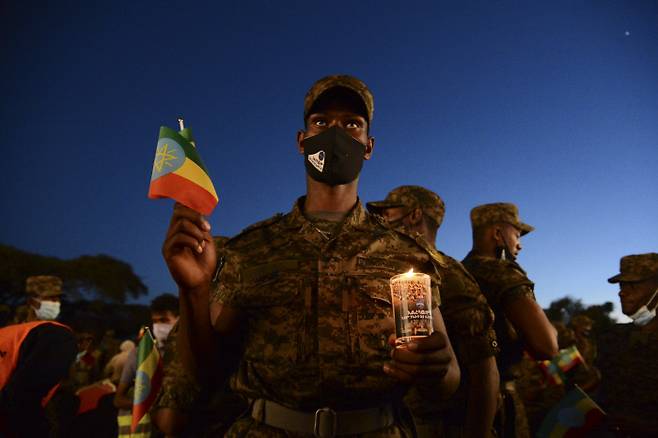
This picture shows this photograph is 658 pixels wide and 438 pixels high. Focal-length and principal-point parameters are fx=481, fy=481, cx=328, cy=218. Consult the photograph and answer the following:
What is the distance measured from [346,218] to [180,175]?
0.93 m

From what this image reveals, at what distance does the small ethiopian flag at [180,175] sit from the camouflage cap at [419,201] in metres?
2.61

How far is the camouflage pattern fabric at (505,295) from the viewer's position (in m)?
3.79

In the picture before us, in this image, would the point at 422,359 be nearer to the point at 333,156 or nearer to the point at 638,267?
the point at 333,156

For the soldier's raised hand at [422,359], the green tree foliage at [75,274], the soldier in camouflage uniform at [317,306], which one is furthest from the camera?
the green tree foliage at [75,274]

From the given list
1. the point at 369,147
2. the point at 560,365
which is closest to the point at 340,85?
the point at 369,147

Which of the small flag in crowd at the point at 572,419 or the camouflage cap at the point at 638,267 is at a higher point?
the camouflage cap at the point at 638,267

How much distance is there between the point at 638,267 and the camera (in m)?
5.63

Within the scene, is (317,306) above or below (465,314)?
below

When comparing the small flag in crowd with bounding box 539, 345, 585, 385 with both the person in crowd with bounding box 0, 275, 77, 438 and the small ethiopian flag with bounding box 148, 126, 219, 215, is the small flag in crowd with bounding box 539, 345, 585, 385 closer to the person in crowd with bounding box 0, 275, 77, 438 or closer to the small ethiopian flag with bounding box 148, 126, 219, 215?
the person in crowd with bounding box 0, 275, 77, 438

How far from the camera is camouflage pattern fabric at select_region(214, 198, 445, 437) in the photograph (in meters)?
2.14

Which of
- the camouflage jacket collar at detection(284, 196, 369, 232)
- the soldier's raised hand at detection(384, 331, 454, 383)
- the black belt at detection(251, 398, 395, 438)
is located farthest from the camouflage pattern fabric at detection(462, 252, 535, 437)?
the soldier's raised hand at detection(384, 331, 454, 383)

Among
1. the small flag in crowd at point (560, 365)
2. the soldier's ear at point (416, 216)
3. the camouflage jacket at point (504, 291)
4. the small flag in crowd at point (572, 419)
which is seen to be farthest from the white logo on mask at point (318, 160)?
the small flag in crowd at point (560, 365)

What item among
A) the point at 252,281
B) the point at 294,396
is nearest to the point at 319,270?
the point at 252,281

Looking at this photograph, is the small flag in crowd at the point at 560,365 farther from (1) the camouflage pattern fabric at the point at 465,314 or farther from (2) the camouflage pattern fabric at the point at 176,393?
(2) the camouflage pattern fabric at the point at 176,393
